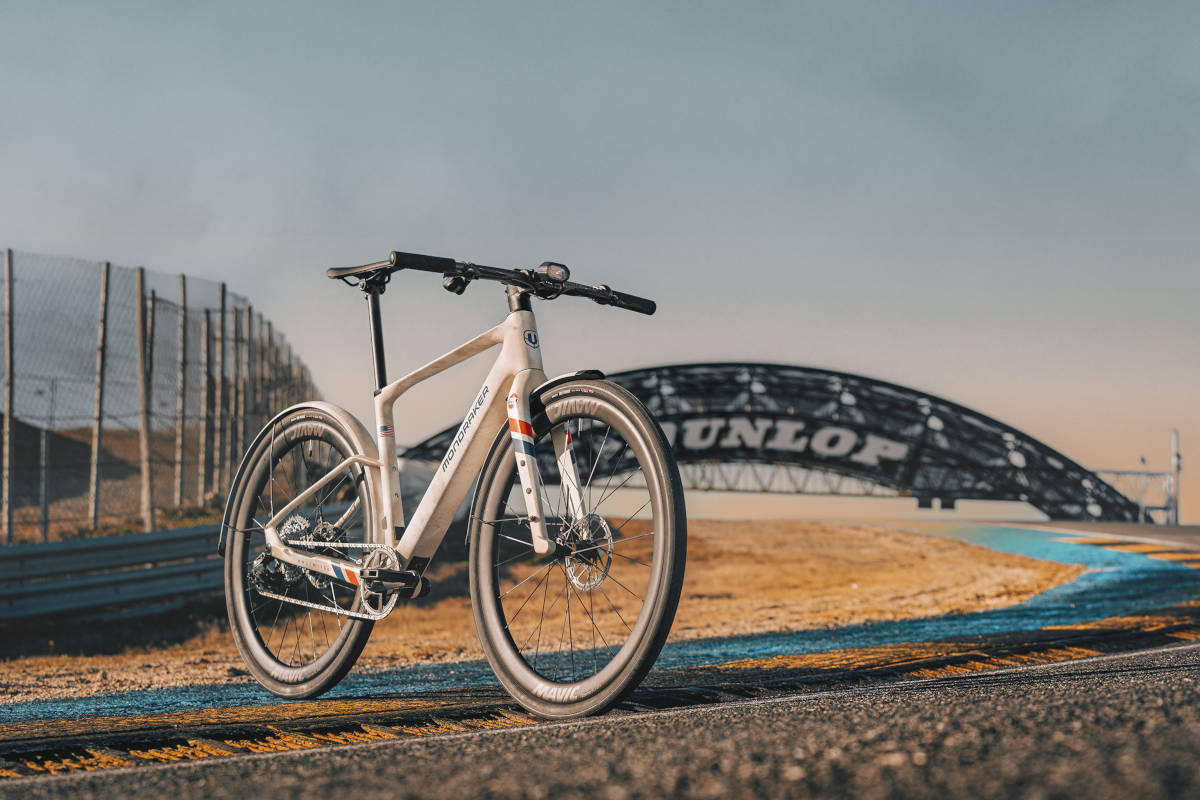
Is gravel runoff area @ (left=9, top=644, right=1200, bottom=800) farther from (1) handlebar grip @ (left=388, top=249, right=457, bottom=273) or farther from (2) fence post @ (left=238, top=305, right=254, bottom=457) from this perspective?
(2) fence post @ (left=238, top=305, right=254, bottom=457)

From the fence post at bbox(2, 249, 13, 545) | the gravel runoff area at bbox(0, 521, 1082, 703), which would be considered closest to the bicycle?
the gravel runoff area at bbox(0, 521, 1082, 703)

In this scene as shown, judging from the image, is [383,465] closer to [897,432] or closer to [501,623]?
[501,623]

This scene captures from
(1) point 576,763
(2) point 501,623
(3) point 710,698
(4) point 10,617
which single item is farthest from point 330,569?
(4) point 10,617

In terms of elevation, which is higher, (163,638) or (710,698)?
(710,698)

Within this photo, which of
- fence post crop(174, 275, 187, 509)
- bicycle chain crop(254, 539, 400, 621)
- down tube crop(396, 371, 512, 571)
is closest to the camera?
down tube crop(396, 371, 512, 571)

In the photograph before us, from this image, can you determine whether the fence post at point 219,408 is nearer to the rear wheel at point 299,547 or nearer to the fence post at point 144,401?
the fence post at point 144,401

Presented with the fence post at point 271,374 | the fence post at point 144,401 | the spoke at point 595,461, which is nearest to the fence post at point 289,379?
the fence post at point 271,374

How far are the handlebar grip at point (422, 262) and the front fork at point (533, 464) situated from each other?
0.55 m

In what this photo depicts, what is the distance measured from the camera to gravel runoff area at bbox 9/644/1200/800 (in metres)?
1.69

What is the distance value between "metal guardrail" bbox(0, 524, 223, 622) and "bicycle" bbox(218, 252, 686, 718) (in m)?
5.17

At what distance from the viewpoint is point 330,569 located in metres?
4.19

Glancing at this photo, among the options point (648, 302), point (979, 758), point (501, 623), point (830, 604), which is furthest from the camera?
point (830, 604)

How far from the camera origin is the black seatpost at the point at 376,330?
14.5 ft

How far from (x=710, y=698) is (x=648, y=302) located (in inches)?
63.9
